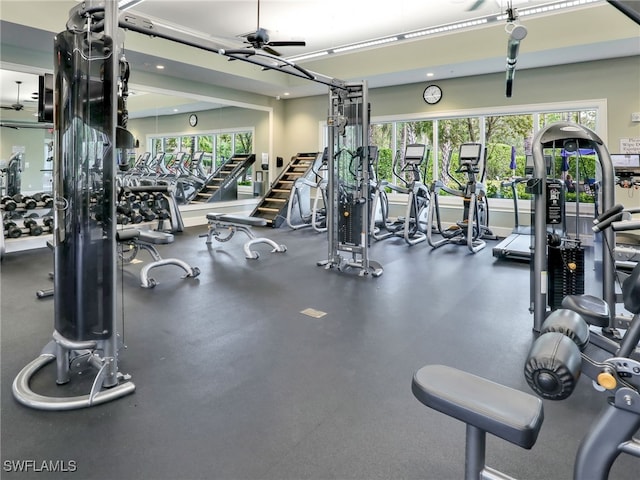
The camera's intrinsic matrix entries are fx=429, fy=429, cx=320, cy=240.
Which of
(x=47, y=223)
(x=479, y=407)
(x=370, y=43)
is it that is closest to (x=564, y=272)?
(x=479, y=407)

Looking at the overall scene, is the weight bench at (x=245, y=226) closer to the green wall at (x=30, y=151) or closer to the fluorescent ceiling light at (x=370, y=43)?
the green wall at (x=30, y=151)

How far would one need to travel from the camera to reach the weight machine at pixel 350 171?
4.90 m

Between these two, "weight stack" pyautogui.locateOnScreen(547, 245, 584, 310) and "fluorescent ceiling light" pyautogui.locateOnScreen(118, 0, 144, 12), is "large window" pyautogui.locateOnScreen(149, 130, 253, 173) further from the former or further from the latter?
"weight stack" pyautogui.locateOnScreen(547, 245, 584, 310)

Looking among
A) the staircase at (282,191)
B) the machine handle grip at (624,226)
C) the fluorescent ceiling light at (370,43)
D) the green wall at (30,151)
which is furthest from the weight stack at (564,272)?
the green wall at (30,151)

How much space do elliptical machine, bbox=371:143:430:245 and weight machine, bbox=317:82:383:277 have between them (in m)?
1.88

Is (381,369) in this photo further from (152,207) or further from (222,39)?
(222,39)

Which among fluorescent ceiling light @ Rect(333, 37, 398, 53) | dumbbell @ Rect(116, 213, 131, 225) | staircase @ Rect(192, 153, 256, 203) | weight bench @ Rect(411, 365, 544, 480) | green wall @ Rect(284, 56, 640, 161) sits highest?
fluorescent ceiling light @ Rect(333, 37, 398, 53)

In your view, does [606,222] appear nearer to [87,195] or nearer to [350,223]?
[87,195]

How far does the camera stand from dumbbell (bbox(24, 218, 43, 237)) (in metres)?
6.03

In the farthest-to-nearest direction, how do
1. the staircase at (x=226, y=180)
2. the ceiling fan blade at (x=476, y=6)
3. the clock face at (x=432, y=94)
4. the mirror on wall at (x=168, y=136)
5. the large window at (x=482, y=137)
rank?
the staircase at (x=226, y=180) < the clock face at (x=432, y=94) < the large window at (x=482, y=137) < the mirror on wall at (x=168, y=136) < the ceiling fan blade at (x=476, y=6)

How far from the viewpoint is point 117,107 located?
2230mm

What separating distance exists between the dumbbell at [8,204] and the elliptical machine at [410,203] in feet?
17.0

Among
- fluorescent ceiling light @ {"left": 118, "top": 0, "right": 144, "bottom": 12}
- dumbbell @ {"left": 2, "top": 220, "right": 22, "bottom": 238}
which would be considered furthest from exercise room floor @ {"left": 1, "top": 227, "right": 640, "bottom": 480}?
fluorescent ceiling light @ {"left": 118, "top": 0, "right": 144, "bottom": 12}

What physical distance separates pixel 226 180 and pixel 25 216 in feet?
13.7
